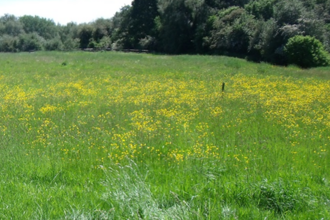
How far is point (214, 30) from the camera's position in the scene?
44094 mm

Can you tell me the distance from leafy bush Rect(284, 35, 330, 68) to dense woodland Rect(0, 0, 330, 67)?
7cm

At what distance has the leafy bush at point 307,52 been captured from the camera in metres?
26.1

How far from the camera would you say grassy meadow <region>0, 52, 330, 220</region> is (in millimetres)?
4832

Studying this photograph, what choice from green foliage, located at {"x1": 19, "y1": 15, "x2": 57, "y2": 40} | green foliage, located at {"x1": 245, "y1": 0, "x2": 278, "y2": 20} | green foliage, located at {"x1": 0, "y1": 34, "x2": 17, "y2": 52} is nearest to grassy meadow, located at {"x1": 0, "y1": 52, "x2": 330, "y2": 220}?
green foliage, located at {"x1": 245, "y1": 0, "x2": 278, "y2": 20}

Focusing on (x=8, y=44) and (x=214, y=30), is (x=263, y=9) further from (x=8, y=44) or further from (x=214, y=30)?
(x=8, y=44)

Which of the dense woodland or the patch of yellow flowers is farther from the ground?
the dense woodland

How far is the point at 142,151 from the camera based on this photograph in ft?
23.2

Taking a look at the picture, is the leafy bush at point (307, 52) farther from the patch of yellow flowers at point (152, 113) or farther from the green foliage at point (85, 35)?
the green foliage at point (85, 35)

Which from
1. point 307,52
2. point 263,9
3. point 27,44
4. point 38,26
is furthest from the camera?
point 38,26

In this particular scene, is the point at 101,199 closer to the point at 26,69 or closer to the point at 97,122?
the point at 97,122

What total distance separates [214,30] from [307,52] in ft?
63.1

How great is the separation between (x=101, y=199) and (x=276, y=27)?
93.3 feet

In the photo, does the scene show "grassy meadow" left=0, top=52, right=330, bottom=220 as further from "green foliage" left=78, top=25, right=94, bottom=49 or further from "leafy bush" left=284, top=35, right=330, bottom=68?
"green foliage" left=78, top=25, right=94, bottom=49

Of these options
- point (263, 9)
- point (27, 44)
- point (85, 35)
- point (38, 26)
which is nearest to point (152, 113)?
point (263, 9)
